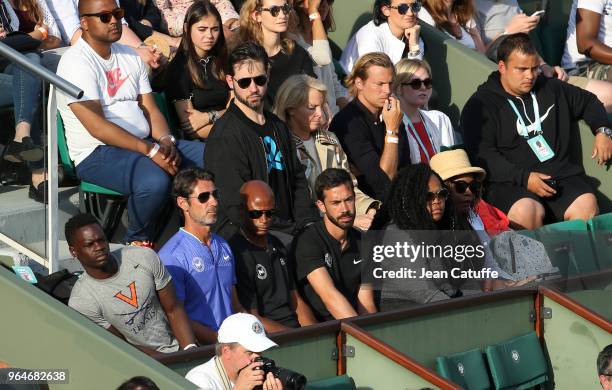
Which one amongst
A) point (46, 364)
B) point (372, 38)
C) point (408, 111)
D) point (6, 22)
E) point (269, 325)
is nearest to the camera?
→ point (46, 364)

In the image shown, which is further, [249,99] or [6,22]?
[6,22]

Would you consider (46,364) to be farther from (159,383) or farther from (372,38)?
(372,38)

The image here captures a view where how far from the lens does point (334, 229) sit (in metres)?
7.68

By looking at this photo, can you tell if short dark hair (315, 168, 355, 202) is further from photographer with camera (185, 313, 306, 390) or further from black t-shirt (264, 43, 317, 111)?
photographer with camera (185, 313, 306, 390)

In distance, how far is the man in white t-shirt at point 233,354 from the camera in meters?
5.84

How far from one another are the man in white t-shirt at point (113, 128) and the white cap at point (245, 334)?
1.98 m

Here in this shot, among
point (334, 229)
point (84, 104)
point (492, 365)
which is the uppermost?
point (84, 104)

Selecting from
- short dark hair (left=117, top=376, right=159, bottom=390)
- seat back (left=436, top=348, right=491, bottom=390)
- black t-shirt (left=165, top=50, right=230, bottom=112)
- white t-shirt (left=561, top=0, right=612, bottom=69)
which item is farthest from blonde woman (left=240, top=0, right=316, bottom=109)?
short dark hair (left=117, top=376, right=159, bottom=390)

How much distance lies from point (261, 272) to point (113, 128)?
135 cm

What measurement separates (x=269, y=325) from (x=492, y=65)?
4366mm

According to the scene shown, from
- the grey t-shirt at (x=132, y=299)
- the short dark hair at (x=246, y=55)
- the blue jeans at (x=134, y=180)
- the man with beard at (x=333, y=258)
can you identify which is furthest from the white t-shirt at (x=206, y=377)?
the short dark hair at (x=246, y=55)

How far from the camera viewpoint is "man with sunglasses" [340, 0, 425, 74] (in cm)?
1027

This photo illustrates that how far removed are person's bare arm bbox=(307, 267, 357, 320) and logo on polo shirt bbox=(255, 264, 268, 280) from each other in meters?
0.33

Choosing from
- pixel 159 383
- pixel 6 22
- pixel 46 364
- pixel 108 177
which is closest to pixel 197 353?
pixel 159 383
